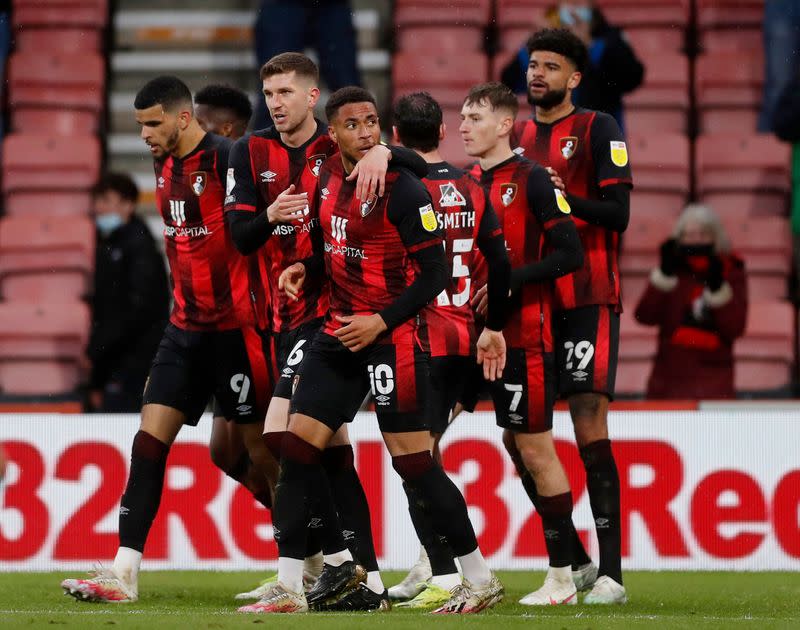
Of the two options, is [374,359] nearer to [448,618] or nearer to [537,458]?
[448,618]

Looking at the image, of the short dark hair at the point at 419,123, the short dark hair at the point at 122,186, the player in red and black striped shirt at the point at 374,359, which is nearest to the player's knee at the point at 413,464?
the player in red and black striped shirt at the point at 374,359

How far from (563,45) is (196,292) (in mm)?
2011

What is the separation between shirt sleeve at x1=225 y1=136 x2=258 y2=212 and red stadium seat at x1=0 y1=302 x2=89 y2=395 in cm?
494

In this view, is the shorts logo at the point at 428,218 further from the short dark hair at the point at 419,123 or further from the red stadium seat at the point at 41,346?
the red stadium seat at the point at 41,346

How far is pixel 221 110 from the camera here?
812cm

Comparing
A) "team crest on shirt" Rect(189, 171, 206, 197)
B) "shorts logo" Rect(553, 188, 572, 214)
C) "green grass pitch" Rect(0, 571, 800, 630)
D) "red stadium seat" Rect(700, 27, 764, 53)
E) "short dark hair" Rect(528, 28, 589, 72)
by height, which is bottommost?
"green grass pitch" Rect(0, 571, 800, 630)

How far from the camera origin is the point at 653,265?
12031 millimetres

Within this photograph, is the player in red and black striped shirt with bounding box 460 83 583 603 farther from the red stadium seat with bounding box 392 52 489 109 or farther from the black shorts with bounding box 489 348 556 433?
the red stadium seat with bounding box 392 52 489 109

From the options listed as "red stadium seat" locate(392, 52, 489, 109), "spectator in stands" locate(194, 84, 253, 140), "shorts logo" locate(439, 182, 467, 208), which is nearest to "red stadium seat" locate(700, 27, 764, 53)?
"red stadium seat" locate(392, 52, 489, 109)

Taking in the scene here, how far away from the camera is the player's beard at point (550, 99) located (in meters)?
7.44

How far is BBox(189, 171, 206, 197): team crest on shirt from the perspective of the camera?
23.9 ft

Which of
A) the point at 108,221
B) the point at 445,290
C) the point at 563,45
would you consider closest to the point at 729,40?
the point at 108,221

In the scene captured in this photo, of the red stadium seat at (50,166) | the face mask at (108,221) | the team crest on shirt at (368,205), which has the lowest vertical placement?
the team crest on shirt at (368,205)

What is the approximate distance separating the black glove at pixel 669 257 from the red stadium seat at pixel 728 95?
12.0 ft
